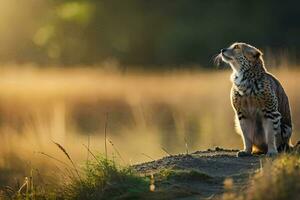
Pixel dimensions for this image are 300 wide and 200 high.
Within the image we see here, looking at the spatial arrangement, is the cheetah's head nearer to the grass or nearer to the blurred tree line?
the grass

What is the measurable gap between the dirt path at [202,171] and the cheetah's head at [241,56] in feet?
3.63

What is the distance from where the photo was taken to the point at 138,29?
43250mm

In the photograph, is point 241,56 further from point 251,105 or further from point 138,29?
point 138,29

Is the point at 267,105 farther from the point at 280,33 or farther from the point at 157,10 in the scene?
the point at 157,10

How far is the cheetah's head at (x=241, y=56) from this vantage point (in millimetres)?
10562

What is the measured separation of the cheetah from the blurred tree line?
2683 cm

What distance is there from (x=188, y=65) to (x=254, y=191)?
30.1 metres

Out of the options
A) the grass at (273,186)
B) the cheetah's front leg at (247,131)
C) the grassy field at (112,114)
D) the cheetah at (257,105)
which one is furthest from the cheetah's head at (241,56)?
the grass at (273,186)

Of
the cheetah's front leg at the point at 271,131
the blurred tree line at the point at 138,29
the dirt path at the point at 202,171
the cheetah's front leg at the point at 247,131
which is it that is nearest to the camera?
the dirt path at the point at 202,171

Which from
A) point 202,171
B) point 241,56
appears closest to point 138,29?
point 241,56

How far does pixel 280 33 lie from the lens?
134 ft

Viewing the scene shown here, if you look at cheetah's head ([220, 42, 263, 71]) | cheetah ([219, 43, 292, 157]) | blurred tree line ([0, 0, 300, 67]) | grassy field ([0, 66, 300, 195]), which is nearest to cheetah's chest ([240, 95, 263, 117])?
cheetah ([219, 43, 292, 157])

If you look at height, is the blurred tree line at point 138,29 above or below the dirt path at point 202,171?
above

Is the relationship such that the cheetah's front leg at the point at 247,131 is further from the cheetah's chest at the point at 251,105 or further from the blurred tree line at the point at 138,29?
the blurred tree line at the point at 138,29
